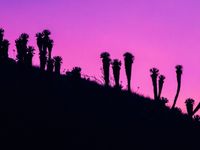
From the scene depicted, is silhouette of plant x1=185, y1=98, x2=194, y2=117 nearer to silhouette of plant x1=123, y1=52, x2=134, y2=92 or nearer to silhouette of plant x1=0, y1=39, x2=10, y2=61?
silhouette of plant x1=123, y1=52, x2=134, y2=92

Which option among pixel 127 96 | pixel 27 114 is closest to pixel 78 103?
pixel 27 114

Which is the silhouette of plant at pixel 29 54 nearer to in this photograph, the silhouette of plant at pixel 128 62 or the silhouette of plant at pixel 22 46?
the silhouette of plant at pixel 22 46

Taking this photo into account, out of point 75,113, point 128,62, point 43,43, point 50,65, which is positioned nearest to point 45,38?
point 43,43

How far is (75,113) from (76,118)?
0.55 meters

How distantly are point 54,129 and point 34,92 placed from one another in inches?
143

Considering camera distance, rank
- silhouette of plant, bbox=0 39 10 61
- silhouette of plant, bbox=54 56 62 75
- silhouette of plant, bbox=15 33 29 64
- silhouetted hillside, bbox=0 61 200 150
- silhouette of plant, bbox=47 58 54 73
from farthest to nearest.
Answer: silhouette of plant, bbox=54 56 62 75
silhouette of plant, bbox=47 58 54 73
silhouette of plant, bbox=0 39 10 61
silhouette of plant, bbox=15 33 29 64
silhouetted hillside, bbox=0 61 200 150

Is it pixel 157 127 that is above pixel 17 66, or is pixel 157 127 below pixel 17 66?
below

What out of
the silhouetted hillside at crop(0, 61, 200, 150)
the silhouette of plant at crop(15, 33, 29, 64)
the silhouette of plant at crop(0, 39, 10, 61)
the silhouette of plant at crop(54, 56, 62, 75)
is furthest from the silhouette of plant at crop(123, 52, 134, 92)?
the silhouette of plant at crop(0, 39, 10, 61)

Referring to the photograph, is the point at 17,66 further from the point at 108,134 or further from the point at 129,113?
the point at 108,134

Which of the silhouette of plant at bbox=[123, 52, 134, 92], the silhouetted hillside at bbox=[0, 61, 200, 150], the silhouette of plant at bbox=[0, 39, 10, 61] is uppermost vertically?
the silhouette of plant at bbox=[0, 39, 10, 61]

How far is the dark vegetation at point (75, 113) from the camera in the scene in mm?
13555

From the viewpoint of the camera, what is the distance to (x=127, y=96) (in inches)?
886

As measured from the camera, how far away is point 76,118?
15938 mm

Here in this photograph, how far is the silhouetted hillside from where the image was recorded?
44.0 ft
